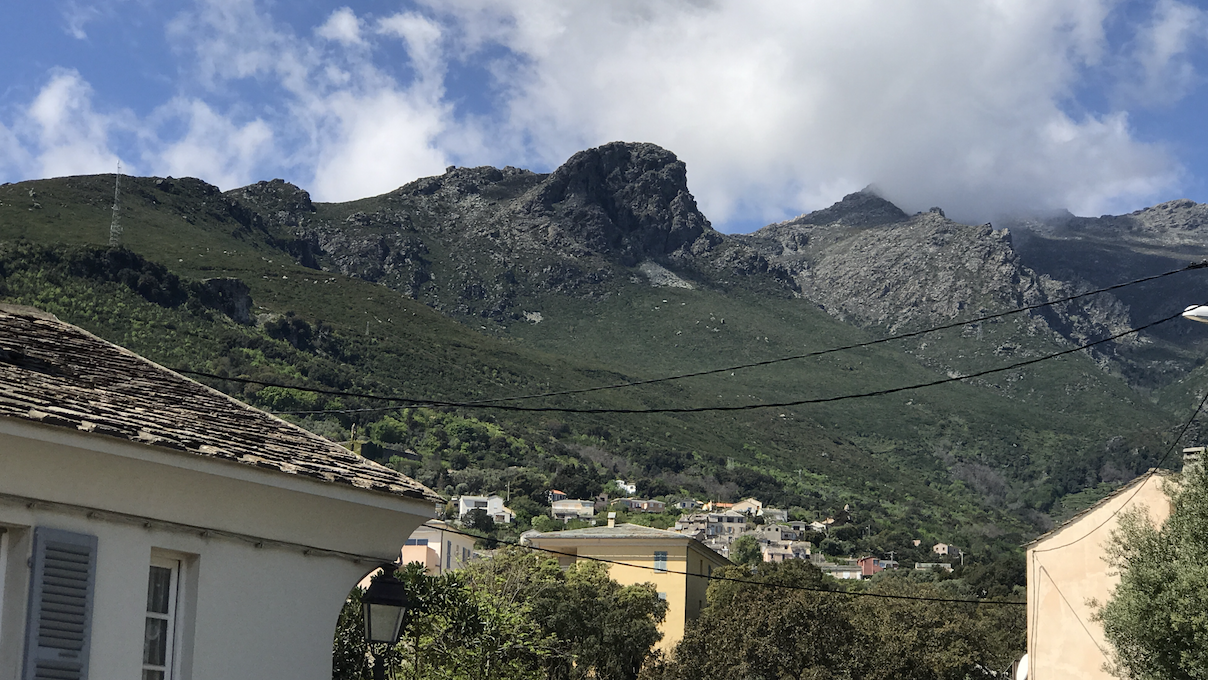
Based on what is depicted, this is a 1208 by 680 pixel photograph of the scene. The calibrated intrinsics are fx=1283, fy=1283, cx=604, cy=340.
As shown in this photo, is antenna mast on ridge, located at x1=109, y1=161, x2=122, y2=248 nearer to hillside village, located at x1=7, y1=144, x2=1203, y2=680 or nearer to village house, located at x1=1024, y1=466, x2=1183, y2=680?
hillside village, located at x1=7, y1=144, x2=1203, y2=680

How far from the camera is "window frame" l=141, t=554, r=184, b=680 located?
303 inches

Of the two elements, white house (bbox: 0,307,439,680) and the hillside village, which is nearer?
white house (bbox: 0,307,439,680)

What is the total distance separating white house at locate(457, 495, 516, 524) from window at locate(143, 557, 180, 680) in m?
91.4

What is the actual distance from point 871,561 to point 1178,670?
8529 centimetres

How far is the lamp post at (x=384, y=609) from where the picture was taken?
9250 millimetres

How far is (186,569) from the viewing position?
26.1 ft

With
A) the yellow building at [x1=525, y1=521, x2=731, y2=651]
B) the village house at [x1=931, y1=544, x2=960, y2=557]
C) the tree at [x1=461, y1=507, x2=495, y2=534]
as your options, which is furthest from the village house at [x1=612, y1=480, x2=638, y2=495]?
the yellow building at [x1=525, y1=521, x2=731, y2=651]

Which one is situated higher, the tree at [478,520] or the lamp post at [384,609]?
the tree at [478,520]

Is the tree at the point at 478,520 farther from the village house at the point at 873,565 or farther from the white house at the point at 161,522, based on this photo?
the white house at the point at 161,522

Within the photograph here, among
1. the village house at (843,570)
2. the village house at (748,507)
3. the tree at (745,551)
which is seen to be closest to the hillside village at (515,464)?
the tree at (745,551)

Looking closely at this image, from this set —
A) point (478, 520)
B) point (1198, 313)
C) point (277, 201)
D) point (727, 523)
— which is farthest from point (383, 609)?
point (277, 201)

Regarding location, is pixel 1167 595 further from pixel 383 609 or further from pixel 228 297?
pixel 228 297

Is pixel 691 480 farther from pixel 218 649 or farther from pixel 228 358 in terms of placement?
Answer: pixel 218 649

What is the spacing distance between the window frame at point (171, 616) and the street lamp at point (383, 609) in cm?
166
